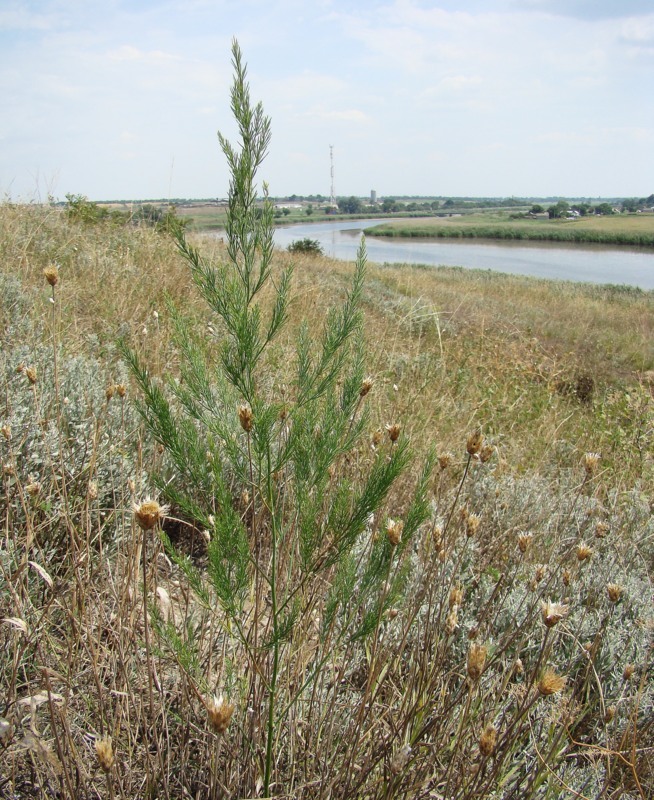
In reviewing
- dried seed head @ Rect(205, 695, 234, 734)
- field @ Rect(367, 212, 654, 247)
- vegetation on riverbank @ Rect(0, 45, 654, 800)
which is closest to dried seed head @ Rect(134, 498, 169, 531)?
vegetation on riverbank @ Rect(0, 45, 654, 800)

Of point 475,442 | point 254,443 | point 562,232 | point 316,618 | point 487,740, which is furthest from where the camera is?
point 562,232

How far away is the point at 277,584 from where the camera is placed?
147 centimetres

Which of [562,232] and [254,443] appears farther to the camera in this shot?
[562,232]

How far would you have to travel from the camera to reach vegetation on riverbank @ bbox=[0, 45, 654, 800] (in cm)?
102

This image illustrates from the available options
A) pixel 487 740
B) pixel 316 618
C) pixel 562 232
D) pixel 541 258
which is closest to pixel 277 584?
pixel 316 618

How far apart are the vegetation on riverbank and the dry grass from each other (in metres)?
0.02

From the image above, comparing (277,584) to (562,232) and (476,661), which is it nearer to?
(476,661)

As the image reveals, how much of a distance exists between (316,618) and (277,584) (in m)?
0.31

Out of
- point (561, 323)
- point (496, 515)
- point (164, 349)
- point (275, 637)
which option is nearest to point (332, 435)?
point (275, 637)

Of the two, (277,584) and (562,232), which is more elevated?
(562,232)

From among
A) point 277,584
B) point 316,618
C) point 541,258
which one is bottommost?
point 316,618

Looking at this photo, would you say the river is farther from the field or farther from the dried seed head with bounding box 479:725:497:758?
the dried seed head with bounding box 479:725:497:758

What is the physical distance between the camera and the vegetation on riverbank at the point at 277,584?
3.36 ft

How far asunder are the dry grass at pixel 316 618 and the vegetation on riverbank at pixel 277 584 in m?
0.02
